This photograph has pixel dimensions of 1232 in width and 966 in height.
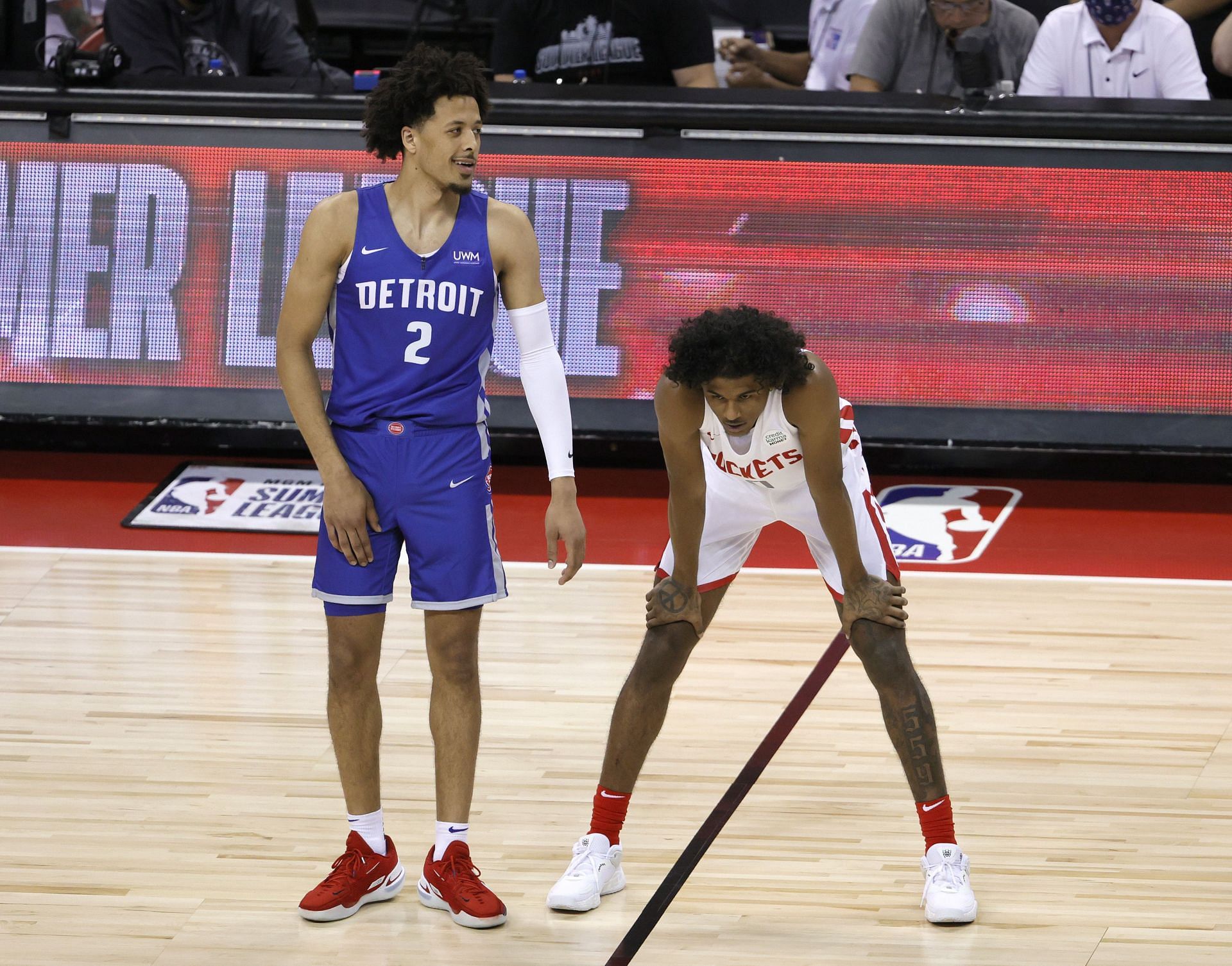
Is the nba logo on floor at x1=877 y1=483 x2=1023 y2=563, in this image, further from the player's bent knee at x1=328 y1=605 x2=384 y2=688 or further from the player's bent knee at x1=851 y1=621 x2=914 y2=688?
the player's bent knee at x1=328 y1=605 x2=384 y2=688

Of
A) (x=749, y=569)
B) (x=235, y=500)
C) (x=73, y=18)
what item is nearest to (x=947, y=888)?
(x=749, y=569)

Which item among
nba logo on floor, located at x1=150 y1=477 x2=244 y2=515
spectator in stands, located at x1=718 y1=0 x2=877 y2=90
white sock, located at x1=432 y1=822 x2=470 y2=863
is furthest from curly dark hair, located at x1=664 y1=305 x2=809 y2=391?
spectator in stands, located at x1=718 y1=0 x2=877 y2=90

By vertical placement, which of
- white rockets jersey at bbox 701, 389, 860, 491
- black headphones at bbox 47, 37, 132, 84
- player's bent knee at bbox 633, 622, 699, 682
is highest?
black headphones at bbox 47, 37, 132, 84

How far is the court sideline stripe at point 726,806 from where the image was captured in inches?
142

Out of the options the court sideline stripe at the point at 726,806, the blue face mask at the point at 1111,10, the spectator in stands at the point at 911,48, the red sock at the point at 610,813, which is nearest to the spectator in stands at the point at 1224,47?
the blue face mask at the point at 1111,10

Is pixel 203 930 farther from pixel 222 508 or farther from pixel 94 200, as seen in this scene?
pixel 94 200

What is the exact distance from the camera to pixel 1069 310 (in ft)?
22.0

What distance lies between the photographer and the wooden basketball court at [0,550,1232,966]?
360 cm

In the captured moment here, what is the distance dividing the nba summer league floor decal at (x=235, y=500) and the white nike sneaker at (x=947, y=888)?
11.4 ft

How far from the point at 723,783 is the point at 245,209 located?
12.0ft

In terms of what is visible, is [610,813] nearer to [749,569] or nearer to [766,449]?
[766,449]

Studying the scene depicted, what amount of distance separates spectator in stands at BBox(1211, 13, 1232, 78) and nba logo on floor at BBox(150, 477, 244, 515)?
470 cm

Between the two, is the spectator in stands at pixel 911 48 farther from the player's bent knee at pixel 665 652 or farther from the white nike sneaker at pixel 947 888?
the white nike sneaker at pixel 947 888

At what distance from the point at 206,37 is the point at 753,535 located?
15.4ft
